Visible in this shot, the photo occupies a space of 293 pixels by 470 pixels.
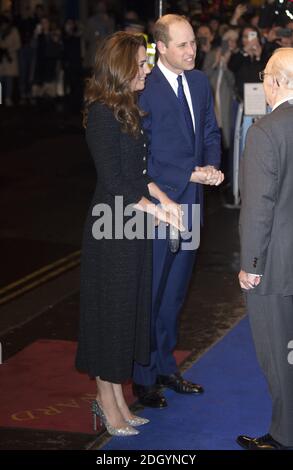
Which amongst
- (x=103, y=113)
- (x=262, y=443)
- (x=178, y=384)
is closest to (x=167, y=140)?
(x=103, y=113)

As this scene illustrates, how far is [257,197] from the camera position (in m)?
5.14

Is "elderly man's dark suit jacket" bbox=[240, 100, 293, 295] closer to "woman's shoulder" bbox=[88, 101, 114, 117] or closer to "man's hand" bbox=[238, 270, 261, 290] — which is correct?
"man's hand" bbox=[238, 270, 261, 290]

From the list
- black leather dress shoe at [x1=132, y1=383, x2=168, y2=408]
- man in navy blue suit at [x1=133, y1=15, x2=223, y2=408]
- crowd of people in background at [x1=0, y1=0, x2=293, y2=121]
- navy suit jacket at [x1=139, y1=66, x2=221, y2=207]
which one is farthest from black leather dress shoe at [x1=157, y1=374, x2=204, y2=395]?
crowd of people in background at [x1=0, y1=0, x2=293, y2=121]

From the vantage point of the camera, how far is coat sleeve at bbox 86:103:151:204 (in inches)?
218

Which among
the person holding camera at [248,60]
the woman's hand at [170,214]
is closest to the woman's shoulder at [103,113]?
the woman's hand at [170,214]

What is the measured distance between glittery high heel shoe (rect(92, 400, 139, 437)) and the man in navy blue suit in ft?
1.51

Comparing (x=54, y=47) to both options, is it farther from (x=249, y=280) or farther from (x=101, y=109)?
(x=249, y=280)

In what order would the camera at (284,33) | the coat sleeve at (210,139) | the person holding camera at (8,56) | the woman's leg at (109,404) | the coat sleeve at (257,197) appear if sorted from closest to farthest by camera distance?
the coat sleeve at (257,197), the woman's leg at (109,404), the coat sleeve at (210,139), the camera at (284,33), the person holding camera at (8,56)

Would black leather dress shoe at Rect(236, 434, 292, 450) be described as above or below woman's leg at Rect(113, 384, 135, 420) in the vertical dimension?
below

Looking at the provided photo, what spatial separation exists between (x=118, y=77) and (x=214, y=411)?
2037mm

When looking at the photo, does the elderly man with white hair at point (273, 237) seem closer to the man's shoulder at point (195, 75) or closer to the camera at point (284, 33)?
the man's shoulder at point (195, 75)

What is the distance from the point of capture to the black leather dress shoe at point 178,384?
6.52m

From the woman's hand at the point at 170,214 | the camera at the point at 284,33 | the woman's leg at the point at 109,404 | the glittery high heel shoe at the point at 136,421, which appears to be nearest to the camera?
the woman's hand at the point at 170,214

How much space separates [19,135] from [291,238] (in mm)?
14185
